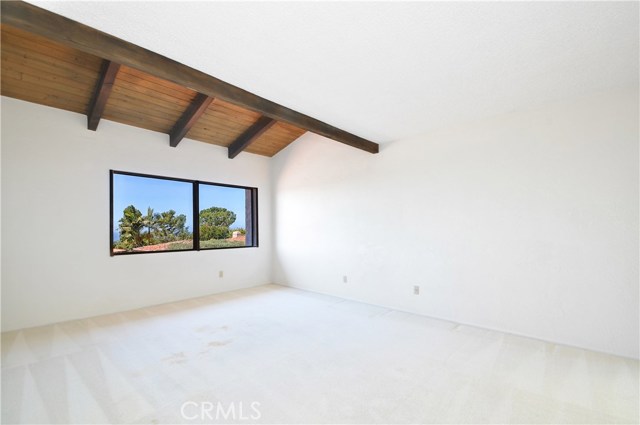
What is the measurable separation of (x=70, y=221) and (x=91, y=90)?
164 cm

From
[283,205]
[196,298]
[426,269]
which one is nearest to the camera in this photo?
[426,269]

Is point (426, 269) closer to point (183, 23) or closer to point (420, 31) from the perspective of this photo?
point (420, 31)

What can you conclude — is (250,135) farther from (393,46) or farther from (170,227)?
(393,46)

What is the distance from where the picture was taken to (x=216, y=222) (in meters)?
5.30

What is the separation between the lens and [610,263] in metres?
2.70

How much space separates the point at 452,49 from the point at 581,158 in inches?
73.2

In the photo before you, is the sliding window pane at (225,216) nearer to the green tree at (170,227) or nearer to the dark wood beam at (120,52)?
the green tree at (170,227)

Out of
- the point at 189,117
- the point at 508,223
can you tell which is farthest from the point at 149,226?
the point at 508,223

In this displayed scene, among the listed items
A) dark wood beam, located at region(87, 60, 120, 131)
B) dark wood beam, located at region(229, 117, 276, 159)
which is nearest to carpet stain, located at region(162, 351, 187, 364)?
dark wood beam, located at region(87, 60, 120, 131)

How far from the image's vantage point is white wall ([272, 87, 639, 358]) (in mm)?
2689

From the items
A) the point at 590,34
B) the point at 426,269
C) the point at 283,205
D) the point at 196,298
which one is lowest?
the point at 196,298

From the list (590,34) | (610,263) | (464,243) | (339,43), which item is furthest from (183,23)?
(610,263)

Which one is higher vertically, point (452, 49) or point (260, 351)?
point (452, 49)

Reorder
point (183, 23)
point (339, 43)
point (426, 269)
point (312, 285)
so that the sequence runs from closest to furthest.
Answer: point (183, 23) → point (339, 43) → point (426, 269) → point (312, 285)
